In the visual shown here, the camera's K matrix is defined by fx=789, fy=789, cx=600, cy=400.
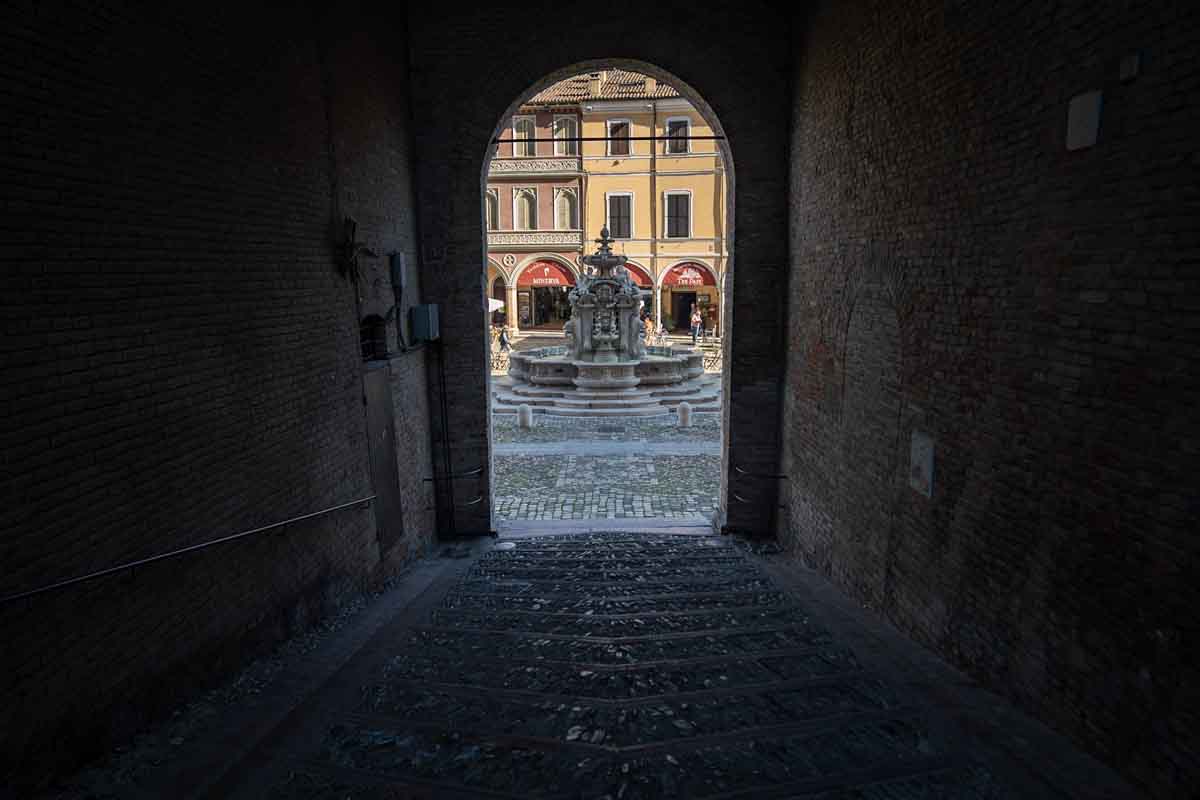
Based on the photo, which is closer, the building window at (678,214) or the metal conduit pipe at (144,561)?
the metal conduit pipe at (144,561)

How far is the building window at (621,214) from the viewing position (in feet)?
114

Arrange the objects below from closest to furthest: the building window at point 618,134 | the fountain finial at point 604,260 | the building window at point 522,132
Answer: the fountain finial at point 604,260 < the building window at point 618,134 < the building window at point 522,132

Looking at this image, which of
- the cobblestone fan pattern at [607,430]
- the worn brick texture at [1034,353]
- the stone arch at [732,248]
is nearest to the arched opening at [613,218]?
the cobblestone fan pattern at [607,430]

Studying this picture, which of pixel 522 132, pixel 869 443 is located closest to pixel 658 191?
pixel 522 132

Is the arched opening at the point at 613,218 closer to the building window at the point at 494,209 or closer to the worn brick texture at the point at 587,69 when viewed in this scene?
the building window at the point at 494,209

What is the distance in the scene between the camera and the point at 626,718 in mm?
4375

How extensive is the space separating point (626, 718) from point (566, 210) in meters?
32.4

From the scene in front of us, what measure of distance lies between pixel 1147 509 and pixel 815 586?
440 centimetres

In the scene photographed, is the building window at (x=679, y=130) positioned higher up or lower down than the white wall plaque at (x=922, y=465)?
higher up

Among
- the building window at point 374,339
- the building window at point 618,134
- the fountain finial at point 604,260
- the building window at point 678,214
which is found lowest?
the building window at point 374,339

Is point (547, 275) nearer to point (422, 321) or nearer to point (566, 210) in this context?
point (566, 210)

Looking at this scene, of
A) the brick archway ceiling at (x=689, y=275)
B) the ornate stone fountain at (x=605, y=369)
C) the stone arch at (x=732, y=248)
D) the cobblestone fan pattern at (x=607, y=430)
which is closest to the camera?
the stone arch at (x=732, y=248)

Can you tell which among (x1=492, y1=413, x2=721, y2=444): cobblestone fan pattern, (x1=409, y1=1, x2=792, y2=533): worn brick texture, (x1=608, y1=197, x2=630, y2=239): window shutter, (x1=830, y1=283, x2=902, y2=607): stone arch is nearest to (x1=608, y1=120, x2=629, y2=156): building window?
(x1=608, y1=197, x2=630, y2=239): window shutter

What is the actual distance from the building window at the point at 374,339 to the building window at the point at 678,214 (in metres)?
27.7
